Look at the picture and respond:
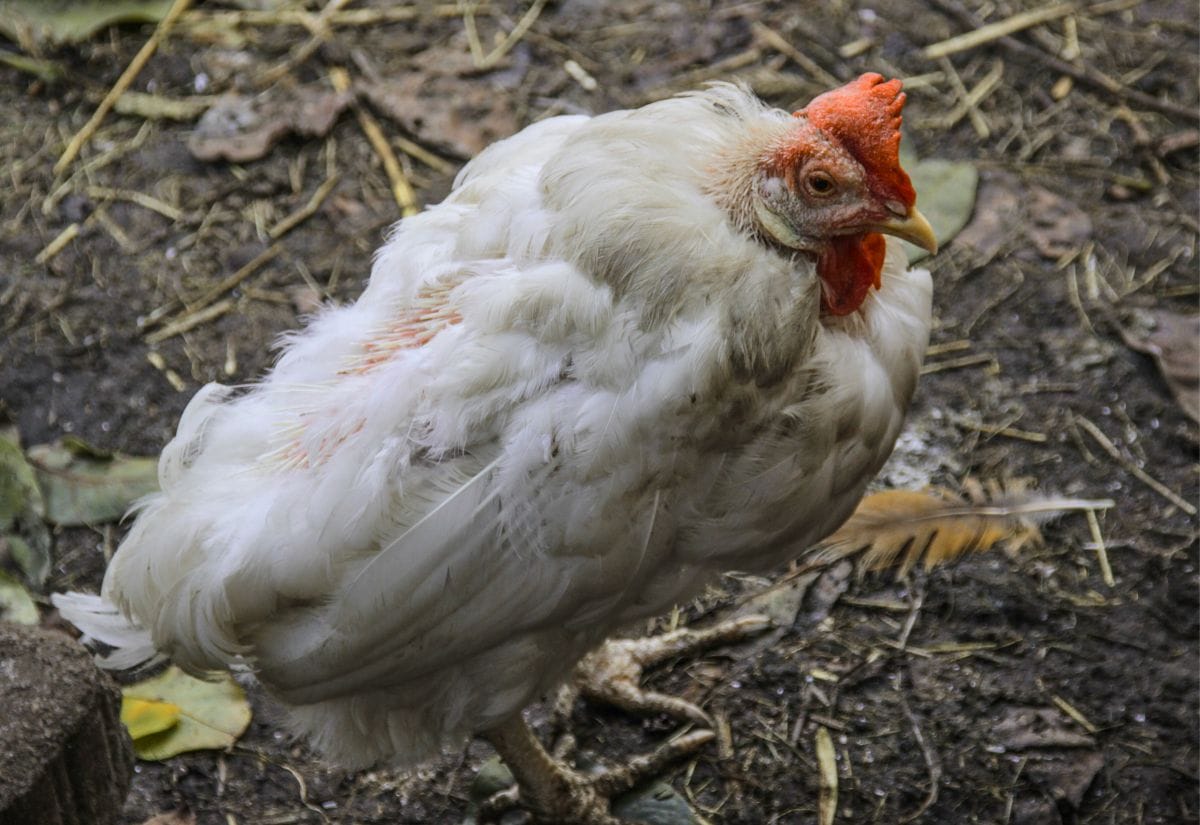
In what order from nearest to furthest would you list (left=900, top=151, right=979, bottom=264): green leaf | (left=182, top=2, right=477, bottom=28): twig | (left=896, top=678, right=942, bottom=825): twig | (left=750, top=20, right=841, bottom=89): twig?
(left=896, top=678, right=942, bottom=825): twig → (left=900, top=151, right=979, bottom=264): green leaf → (left=750, top=20, right=841, bottom=89): twig → (left=182, top=2, right=477, bottom=28): twig

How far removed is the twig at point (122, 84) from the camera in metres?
4.16

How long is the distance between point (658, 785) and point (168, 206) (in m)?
2.42

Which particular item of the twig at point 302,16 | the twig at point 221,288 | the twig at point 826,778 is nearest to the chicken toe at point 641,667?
the twig at point 826,778

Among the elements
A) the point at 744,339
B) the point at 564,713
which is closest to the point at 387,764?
the point at 564,713

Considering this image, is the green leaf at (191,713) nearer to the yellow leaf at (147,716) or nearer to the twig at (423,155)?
the yellow leaf at (147,716)

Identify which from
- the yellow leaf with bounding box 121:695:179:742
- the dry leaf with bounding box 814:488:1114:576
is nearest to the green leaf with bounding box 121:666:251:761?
the yellow leaf with bounding box 121:695:179:742

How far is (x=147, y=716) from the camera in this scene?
9.63ft

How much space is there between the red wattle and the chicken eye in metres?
0.09

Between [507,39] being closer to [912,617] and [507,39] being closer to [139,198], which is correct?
[139,198]

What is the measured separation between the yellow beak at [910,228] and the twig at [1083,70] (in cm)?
236

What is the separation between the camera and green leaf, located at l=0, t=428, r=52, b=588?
10.5 feet

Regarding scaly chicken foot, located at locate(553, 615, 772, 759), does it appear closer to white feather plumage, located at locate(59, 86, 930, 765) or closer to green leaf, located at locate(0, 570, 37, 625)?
white feather plumage, located at locate(59, 86, 930, 765)

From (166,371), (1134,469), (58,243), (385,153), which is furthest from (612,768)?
(58,243)

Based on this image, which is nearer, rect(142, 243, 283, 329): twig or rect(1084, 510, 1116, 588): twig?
rect(1084, 510, 1116, 588): twig
